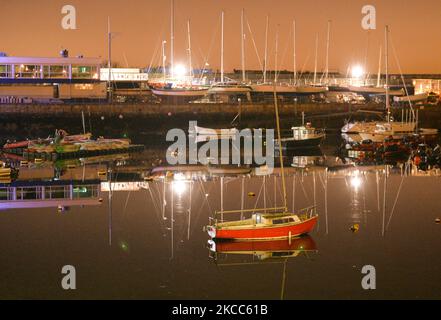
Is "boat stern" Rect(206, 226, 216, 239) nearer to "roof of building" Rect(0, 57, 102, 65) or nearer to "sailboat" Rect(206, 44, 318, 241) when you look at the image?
"sailboat" Rect(206, 44, 318, 241)

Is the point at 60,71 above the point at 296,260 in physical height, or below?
above

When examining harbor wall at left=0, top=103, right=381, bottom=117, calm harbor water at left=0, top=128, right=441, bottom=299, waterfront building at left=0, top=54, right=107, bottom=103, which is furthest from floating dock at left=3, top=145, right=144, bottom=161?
waterfront building at left=0, top=54, right=107, bottom=103

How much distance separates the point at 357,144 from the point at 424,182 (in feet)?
62.8

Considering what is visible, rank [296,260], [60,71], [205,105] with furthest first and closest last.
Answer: [60,71]
[205,105]
[296,260]

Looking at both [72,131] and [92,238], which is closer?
[92,238]

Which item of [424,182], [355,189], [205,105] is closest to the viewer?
[355,189]

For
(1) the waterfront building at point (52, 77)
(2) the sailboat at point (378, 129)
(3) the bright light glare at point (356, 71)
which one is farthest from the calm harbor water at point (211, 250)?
(3) the bright light glare at point (356, 71)

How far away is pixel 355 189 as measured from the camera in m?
39.4

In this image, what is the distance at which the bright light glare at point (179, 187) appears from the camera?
38406 mm

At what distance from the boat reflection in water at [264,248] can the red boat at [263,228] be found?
0.17 meters

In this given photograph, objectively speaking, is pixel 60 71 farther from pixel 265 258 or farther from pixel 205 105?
pixel 265 258

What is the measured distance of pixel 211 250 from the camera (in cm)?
2655
